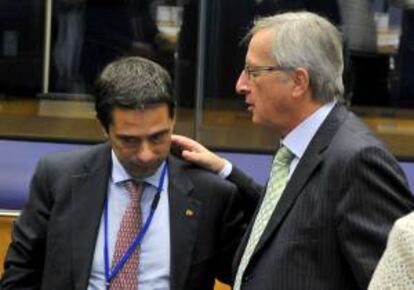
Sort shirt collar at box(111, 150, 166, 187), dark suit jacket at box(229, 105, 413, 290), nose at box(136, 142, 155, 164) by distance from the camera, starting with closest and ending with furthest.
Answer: dark suit jacket at box(229, 105, 413, 290) → nose at box(136, 142, 155, 164) → shirt collar at box(111, 150, 166, 187)

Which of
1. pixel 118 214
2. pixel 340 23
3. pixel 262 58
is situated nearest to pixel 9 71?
pixel 340 23

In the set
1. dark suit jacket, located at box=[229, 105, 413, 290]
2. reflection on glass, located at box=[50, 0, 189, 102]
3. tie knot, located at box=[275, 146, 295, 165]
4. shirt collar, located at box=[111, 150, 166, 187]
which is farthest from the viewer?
reflection on glass, located at box=[50, 0, 189, 102]

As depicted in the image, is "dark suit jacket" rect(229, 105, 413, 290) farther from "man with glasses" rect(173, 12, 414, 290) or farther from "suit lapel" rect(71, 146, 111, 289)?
"suit lapel" rect(71, 146, 111, 289)

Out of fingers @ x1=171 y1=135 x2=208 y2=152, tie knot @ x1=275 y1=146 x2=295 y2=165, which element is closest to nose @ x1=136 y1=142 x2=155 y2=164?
fingers @ x1=171 y1=135 x2=208 y2=152

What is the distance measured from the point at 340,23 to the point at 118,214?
1.75m

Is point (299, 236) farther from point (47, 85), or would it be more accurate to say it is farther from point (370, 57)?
point (47, 85)

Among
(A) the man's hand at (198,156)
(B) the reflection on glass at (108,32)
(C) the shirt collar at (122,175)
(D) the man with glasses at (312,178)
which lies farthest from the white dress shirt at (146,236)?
(B) the reflection on glass at (108,32)

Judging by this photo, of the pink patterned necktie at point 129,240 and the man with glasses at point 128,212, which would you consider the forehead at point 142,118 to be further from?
the pink patterned necktie at point 129,240

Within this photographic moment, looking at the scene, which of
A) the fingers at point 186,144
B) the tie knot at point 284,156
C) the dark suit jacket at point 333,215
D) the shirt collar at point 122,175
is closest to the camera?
the dark suit jacket at point 333,215

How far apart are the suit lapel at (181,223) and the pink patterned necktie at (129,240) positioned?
92mm

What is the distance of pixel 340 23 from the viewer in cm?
400

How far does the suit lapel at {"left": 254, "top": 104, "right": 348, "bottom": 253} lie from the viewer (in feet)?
7.39

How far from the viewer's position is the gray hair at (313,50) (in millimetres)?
2268

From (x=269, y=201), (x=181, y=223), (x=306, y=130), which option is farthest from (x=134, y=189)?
(x=306, y=130)
